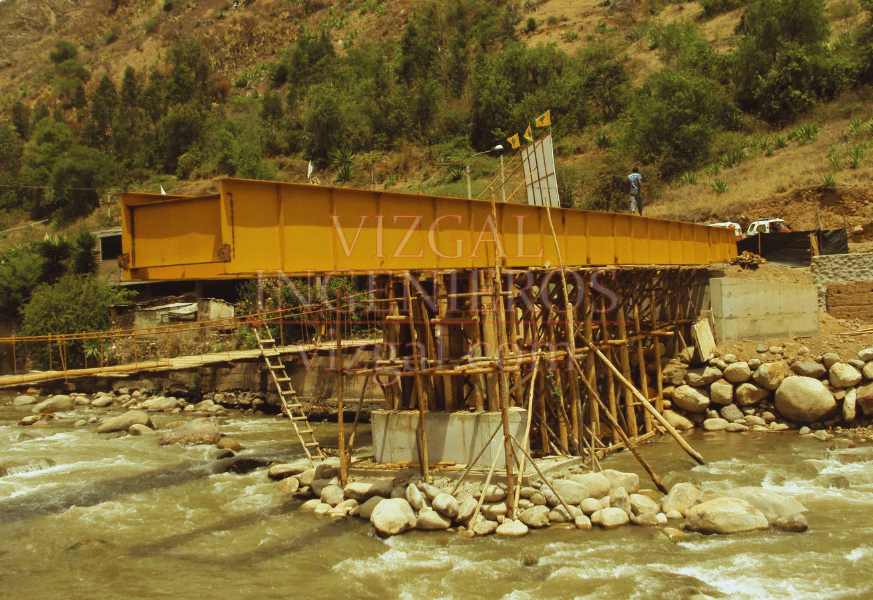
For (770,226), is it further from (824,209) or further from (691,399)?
(691,399)

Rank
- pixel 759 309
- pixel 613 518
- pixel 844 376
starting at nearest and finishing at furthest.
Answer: pixel 613 518, pixel 844 376, pixel 759 309

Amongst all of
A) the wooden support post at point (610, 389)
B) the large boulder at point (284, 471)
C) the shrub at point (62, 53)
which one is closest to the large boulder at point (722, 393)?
the wooden support post at point (610, 389)

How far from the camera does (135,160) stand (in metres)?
65.1

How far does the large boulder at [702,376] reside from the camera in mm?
18328

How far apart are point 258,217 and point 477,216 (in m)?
4.58

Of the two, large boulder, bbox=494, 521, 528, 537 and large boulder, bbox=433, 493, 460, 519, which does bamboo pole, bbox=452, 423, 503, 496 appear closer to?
large boulder, bbox=433, 493, 460, 519

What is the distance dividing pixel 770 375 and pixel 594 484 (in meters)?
8.10

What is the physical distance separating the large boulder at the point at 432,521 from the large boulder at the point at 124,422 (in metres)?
12.6

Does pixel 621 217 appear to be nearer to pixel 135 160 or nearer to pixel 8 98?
pixel 135 160

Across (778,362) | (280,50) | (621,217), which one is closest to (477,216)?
(621,217)

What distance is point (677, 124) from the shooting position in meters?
39.0

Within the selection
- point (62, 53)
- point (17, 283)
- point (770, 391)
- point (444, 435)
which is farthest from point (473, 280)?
point (62, 53)

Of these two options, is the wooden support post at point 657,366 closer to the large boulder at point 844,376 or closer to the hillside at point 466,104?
the large boulder at point 844,376

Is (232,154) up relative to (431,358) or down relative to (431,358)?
up
